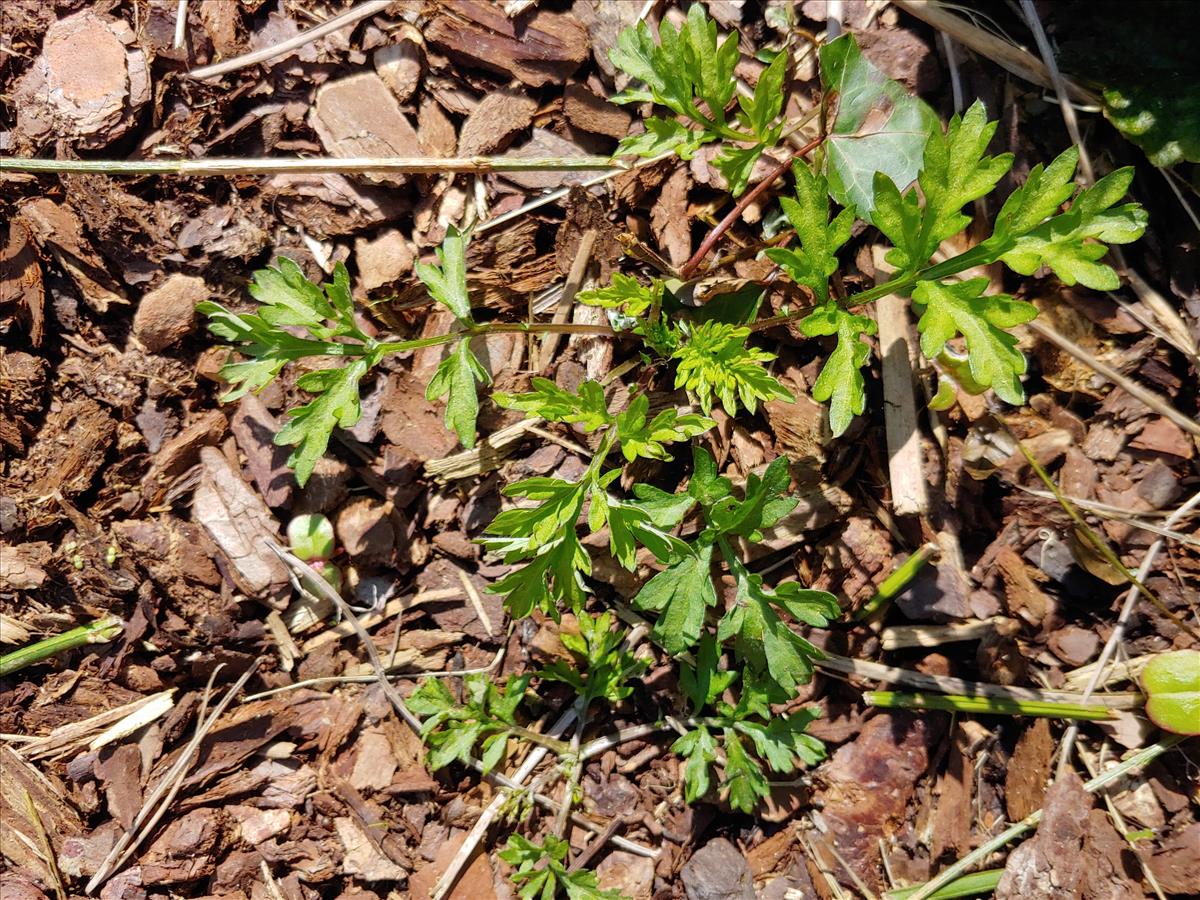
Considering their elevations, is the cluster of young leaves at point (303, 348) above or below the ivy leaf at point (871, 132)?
below

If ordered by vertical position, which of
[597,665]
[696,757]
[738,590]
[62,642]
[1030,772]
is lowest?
[1030,772]

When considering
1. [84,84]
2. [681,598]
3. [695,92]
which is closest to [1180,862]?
[681,598]

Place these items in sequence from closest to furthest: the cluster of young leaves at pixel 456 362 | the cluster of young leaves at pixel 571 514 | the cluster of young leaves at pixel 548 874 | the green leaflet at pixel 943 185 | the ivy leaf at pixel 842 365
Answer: the green leaflet at pixel 943 185 < the ivy leaf at pixel 842 365 < the cluster of young leaves at pixel 571 514 < the cluster of young leaves at pixel 456 362 < the cluster of young leaves at pixel 548 874

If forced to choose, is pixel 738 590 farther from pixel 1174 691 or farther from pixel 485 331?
pixel 1174 691

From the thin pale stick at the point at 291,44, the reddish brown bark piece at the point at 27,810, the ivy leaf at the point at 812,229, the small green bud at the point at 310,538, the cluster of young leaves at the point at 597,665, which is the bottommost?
the reddish brown bark piece at the point at 27,810

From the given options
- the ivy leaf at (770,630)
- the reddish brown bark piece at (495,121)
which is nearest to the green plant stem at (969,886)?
the ivy leaf at (770,630)

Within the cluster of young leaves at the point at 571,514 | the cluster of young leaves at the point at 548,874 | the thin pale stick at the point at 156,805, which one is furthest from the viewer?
the thin pale stick at the point at 156,805

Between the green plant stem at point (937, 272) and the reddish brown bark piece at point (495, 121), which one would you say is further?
the reddish brown bark piece at point (495, 121)

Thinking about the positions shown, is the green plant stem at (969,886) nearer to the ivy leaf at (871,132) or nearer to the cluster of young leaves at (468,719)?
the cluster of young leaves at (468,719)
